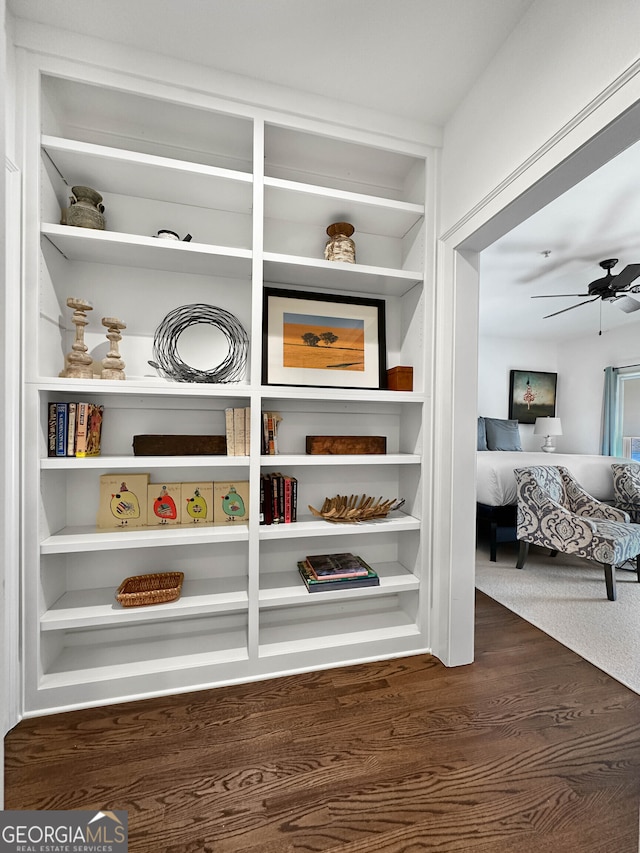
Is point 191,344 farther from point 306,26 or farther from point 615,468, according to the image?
point 615,468

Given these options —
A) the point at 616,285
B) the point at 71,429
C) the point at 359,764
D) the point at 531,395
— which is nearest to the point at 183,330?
the point at 71,429

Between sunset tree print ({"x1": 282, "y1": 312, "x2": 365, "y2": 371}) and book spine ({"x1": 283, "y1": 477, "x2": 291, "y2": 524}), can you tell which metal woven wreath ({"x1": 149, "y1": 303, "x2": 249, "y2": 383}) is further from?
book spine ({"x1": 283, "y1": 477, "x2": 291, "y2": 524})

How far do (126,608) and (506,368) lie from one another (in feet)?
19.9

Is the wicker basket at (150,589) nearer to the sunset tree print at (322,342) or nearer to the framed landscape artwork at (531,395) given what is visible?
the sunset tree print at (322,342)

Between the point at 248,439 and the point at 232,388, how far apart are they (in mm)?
243

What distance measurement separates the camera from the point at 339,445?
Answer: 6.57 ft

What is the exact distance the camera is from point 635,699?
5.59 ft

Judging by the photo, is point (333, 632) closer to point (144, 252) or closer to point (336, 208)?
point (144, 252)

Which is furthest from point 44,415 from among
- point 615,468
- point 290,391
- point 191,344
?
point 615,468

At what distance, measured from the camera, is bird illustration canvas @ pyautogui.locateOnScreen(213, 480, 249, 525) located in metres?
1.95

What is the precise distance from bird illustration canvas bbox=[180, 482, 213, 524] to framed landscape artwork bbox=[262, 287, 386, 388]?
602mm

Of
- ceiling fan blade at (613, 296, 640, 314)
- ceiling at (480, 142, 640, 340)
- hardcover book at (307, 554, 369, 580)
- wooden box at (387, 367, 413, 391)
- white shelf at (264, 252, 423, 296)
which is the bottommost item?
hardcover book at (307, 554, 369, 580)

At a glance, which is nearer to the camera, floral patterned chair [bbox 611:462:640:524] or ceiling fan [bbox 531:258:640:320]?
ceiling fan [bbox 531:258:640:320]

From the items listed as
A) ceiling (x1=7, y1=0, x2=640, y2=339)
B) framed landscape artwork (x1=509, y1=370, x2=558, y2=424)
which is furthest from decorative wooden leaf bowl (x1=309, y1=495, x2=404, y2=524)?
framed landscape artwork (x1=509, y1=370, x2=558, y2=424)
